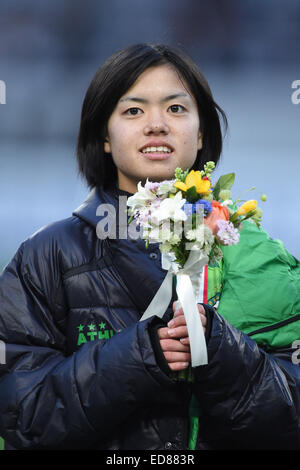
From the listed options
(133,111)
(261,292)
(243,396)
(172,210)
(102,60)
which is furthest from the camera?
(102,60)

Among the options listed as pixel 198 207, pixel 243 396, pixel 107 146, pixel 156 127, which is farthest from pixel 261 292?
pixel 107 146

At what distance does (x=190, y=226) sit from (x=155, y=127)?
0.43 metres

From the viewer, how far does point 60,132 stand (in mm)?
5863

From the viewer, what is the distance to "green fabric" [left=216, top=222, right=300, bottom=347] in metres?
1.73

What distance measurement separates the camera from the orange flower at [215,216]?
1472mm

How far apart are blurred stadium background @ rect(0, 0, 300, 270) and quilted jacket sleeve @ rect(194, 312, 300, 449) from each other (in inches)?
155

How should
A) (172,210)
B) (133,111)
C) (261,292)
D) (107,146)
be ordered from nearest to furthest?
(172,210), (261,292), (133,111), (107,146)

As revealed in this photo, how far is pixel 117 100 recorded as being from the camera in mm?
1900

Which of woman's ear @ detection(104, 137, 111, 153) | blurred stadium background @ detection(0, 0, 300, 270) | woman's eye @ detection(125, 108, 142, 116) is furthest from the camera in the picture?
blurred stadium background @ detection(0, 0, 300, 270)

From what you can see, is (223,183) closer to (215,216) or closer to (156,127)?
(215,216)
